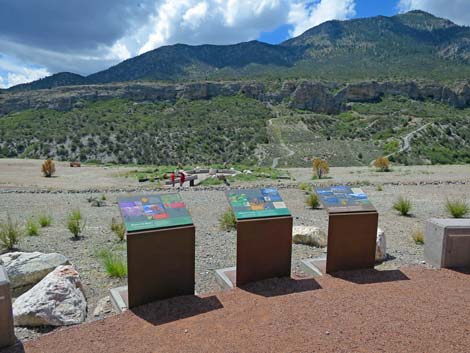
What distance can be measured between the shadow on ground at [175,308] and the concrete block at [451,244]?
3913 mm

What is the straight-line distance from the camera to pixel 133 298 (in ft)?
18.2

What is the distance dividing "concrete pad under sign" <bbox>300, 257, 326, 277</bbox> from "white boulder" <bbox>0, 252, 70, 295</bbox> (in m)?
3.86

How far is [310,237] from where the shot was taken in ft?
30.2

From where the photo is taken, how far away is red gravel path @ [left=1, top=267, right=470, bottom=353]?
4.61 metres

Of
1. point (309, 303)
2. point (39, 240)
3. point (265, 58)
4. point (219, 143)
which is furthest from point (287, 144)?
point (265, 58)

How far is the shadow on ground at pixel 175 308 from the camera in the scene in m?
5.29

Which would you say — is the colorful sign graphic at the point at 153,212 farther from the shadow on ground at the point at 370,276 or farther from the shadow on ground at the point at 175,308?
the shadow on ground at the point at 370,276

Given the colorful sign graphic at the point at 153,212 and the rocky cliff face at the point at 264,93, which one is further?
the rocky cliff face at the point at 264,93

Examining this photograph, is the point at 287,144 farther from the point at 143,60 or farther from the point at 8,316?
the point at 143,60

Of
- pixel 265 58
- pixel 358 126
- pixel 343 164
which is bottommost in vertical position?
pixel 343 164

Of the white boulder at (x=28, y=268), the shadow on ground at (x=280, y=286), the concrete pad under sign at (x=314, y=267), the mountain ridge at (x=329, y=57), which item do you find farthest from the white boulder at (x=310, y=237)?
the mountain ridge at (x=329, y=57)

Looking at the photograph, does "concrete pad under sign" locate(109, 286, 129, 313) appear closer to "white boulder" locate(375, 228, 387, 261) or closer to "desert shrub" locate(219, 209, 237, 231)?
"white boulder" locate(375, 228, 387, 261)

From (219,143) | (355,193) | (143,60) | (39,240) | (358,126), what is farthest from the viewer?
(143,60)

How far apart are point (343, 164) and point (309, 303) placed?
38.8 meters
